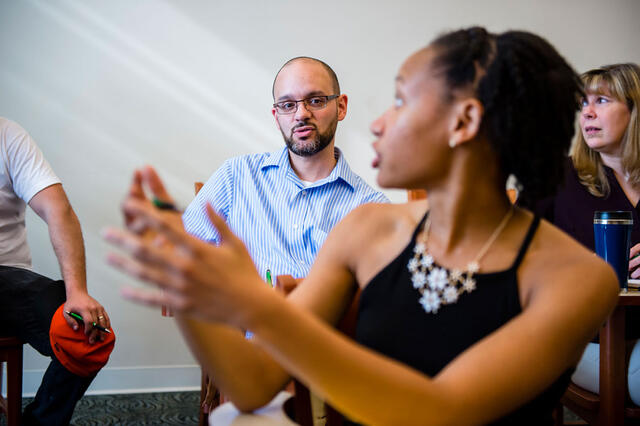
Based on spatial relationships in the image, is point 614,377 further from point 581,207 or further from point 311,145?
point 311,145

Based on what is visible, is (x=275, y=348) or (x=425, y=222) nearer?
(x=275, y=348)

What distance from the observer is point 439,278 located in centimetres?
103

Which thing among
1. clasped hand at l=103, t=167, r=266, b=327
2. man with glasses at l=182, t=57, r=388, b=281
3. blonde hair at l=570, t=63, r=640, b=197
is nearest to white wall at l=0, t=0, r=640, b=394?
man with glasses at l=182, t=57, r=388, b=281

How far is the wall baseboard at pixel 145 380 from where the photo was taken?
3.19 meters

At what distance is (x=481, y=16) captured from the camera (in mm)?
3504

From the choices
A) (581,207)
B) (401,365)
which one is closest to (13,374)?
(401,365)

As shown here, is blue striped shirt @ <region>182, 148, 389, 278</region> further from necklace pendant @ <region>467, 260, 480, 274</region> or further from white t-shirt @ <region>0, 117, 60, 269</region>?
necklace pendant @ <region>467, 260, 480, 274</region>

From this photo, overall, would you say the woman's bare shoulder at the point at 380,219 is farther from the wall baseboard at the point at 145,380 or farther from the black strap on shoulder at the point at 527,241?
the wall baseboard at the point at 145,380

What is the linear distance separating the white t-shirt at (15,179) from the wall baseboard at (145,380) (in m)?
1.08

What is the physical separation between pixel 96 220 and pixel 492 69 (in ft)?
8.69

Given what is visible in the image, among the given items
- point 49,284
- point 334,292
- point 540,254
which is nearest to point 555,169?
point 540,254

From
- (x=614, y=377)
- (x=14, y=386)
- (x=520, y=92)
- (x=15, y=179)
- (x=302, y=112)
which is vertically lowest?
(x=14, y=386)

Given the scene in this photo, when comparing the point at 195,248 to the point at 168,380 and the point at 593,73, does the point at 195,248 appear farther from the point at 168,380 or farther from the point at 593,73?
the point at 168,380

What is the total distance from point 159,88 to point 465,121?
2.53 meters
